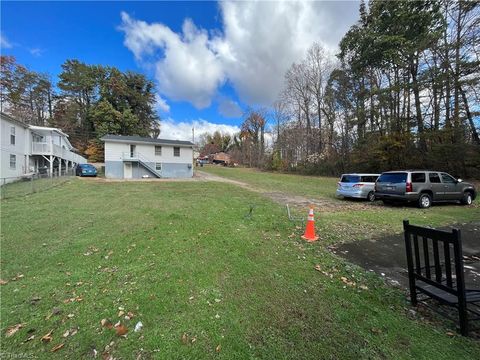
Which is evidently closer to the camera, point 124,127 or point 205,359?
point 205,359

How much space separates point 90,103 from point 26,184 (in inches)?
1337

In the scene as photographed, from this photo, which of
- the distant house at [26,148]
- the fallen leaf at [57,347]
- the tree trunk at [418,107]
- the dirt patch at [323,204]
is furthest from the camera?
the distant house at [26,148]

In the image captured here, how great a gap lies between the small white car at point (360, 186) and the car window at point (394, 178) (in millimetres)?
1480

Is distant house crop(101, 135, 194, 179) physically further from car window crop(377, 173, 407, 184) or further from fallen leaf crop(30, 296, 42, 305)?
fallen leaf crop(30, 296, 42, 305)

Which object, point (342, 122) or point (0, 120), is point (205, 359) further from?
point (342, 122)

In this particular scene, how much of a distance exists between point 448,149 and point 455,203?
7943 millimetres

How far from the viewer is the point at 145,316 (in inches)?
113

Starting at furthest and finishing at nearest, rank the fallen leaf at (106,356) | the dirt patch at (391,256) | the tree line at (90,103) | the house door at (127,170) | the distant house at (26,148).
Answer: the tree line at (90,103)
the house door at (127,170)
the distant house at (26,148)
the dirt patch at (391,256)
the fallen leaf at (106,356)

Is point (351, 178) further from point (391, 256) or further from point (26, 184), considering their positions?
point (26, 184)

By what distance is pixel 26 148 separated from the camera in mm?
24141

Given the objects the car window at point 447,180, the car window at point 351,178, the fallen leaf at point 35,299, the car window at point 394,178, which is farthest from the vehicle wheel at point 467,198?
the fallen leaf at point 35,299

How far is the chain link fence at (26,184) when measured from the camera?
13878 millimetres

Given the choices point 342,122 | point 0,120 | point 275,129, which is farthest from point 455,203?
point 275,129

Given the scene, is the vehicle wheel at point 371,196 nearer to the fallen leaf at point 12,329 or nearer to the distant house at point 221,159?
the fallen leaf at point 12,329
